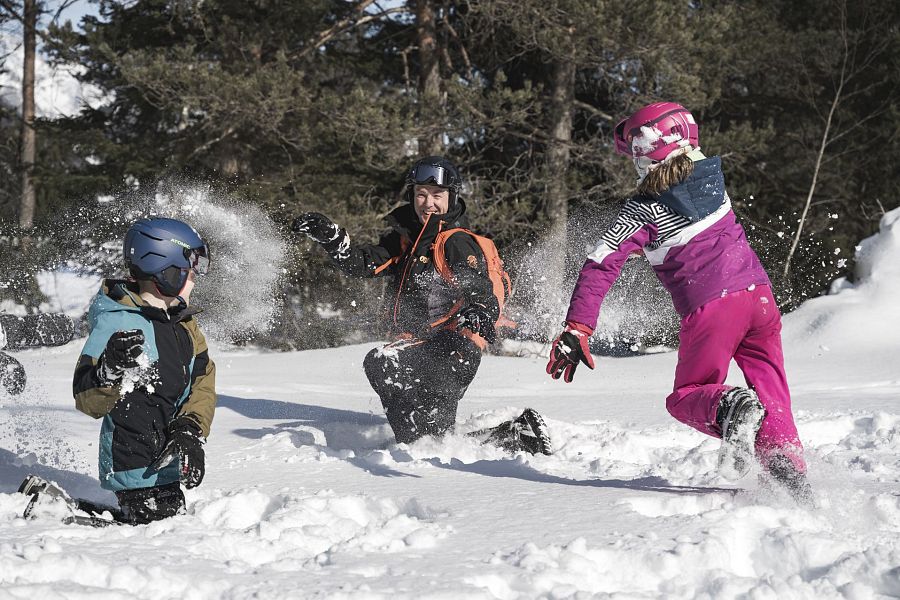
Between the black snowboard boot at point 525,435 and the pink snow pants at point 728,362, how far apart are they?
996 millimetres

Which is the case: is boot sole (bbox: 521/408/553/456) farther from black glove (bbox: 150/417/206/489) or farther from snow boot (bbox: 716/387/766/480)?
black glove (bbox: 150/417/206/489)

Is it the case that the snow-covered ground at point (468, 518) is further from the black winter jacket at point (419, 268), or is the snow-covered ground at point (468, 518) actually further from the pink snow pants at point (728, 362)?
the black winter jacket at point (419, 268)

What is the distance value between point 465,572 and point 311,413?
10.7 feet

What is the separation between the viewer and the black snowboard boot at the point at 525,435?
158 inches

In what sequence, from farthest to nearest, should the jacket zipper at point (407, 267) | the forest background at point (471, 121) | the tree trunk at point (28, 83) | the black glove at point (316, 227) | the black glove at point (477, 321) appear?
the tree trunk at point (28, 83)
the forest background at point (471, 121)
the jacket zipper at point (407, 267)
the black glove at point (316, 227)
the black glove at point (477, 321)

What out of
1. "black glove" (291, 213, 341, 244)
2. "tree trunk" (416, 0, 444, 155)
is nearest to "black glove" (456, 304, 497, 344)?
"black glove" (291, 213, 341, 244)

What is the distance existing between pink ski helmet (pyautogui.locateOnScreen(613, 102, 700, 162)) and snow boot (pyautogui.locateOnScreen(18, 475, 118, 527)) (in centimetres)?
225

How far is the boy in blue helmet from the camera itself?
8.95 feet

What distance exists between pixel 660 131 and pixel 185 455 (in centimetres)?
203

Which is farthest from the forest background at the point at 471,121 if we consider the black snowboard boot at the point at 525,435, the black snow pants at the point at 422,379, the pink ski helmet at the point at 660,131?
the pink ski helmet at the point at 660,131

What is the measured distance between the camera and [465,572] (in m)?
2.12

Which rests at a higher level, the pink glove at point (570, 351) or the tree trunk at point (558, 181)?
the tree trunk at point (558, 181)

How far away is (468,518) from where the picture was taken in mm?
2635

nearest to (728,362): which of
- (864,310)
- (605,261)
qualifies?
(605,261)
